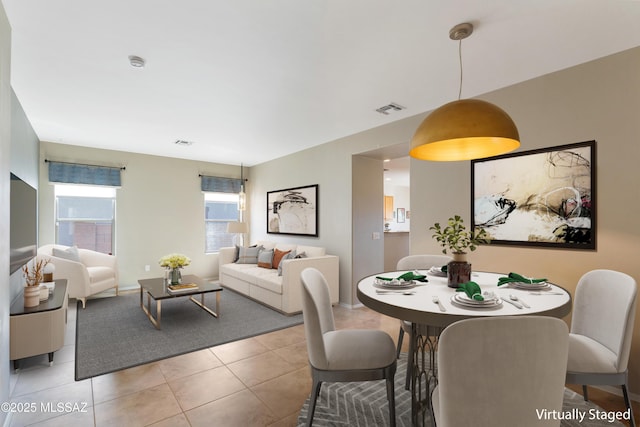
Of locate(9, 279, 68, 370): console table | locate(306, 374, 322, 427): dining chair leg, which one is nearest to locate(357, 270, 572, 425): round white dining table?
locate(306, 374, 322, 427): dining chair leg

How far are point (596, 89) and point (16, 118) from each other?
5246mm

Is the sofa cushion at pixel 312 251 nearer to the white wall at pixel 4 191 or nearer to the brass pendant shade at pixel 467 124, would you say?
the brass pendant shade at pixel 467 124

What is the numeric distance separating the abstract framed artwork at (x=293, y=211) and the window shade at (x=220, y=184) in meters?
0.97

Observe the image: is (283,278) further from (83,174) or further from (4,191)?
(83,174)

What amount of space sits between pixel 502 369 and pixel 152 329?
365cm

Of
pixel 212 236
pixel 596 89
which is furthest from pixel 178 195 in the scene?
pixel 596 89

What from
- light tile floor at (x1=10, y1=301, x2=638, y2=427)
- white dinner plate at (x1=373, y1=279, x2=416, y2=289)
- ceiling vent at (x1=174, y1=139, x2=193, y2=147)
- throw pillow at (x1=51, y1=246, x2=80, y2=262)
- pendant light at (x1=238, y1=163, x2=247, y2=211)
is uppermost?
ceiling vent at (x1=174, y1=139, x2=193, y2=147)

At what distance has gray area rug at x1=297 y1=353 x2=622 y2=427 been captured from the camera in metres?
1.96

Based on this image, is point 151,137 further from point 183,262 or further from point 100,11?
point 100,11

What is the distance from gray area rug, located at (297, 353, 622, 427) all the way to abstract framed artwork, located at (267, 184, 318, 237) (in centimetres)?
298

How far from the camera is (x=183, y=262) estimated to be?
4.02m

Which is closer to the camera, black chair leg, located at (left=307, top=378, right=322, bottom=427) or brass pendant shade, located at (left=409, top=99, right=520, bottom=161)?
brass pendant shade, located at (left=409, top=99, right=520, bottom=161)

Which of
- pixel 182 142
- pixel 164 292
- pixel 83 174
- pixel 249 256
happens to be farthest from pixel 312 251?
pixel 83 174

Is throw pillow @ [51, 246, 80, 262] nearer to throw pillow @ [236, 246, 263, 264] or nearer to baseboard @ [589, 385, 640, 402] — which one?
throw pillow @ [236, 246, 263, 264]
